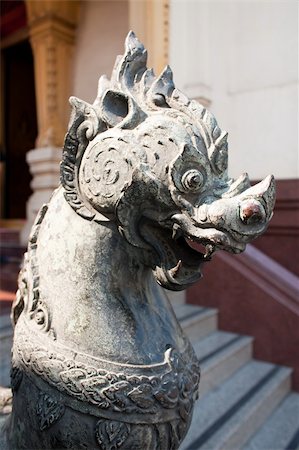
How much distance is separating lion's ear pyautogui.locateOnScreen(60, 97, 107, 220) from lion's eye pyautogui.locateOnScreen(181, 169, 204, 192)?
0.55 feet

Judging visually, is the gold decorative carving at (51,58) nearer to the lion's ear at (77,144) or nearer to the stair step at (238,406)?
the stair step at (238,406)

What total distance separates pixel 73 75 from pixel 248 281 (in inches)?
121

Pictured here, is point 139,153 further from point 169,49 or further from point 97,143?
point 169,49

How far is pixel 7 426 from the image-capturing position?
0.79m

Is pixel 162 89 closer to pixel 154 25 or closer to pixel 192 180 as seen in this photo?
pixel 192 180

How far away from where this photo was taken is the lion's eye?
596 mm

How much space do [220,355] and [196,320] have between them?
244mm

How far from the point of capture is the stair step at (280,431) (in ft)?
5.94

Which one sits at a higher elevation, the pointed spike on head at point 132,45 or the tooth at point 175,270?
the pointed spike on head at point 132,45

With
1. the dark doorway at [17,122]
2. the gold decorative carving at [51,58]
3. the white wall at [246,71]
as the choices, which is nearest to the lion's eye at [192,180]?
the white wall at [246,71]

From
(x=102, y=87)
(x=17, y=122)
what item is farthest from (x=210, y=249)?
(x=17, y=122)

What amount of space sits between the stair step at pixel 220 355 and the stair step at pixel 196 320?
0.14 ft

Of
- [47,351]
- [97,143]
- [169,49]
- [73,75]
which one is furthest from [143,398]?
[73,75]

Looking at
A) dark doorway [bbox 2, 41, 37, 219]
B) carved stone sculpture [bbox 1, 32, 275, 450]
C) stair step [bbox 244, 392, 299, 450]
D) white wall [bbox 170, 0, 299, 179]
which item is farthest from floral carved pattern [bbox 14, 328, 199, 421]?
dark doorway [bbox 2, 41, 37, 219]
